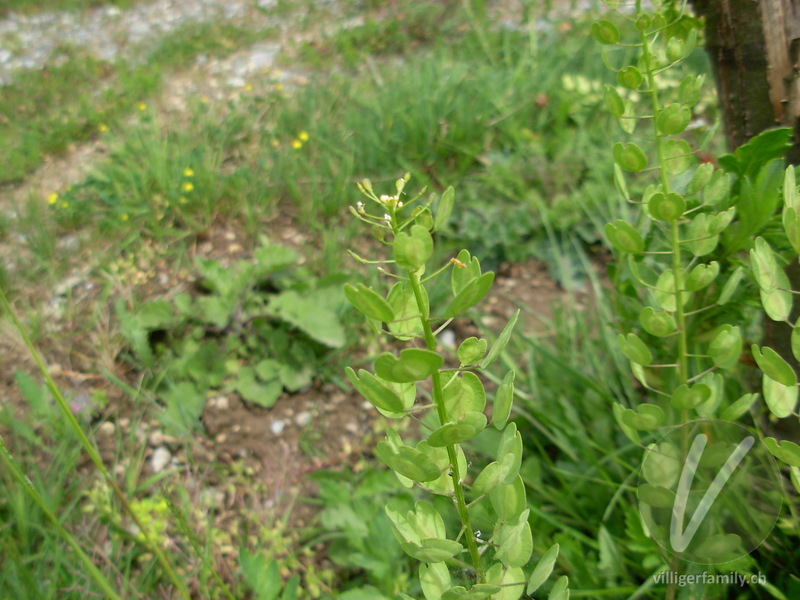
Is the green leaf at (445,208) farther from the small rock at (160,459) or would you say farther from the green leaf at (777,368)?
the small rock at (160,459)

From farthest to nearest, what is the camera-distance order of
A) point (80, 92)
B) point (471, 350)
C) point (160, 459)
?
point (80, 92) → point (160, 459) → point (471, 350)

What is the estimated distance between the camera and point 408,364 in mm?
479

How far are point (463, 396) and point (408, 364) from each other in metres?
0.11

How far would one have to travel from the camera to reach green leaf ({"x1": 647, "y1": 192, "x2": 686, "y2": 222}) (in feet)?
2.40

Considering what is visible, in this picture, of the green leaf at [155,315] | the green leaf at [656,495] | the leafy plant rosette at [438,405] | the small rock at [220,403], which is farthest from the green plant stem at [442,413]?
the green leaf at [155,315]

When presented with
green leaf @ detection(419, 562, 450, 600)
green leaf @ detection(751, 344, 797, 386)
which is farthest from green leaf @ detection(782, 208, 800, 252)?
green leaf @ detection(419, 562, 450, 600)

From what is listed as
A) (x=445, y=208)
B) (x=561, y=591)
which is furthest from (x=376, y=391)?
(x=561, y=591)

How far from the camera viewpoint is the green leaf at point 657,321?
76 cm

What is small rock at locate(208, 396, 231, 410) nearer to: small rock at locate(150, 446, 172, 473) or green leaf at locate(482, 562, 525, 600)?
small rock at locate(150, 446, 172, 473)

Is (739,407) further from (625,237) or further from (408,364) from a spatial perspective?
(408,364)

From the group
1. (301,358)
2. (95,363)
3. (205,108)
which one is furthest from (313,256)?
(205,108)

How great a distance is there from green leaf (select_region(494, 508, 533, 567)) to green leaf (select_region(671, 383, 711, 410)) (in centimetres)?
27

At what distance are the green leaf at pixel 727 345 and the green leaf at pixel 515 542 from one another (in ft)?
1.03

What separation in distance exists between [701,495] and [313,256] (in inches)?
61.1
